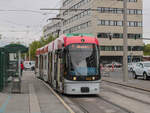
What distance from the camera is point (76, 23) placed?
78.4 metres

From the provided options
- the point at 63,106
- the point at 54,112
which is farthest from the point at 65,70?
the point at 54,112

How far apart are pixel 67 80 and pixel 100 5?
59755mm

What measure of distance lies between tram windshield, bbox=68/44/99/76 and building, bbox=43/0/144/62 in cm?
5705

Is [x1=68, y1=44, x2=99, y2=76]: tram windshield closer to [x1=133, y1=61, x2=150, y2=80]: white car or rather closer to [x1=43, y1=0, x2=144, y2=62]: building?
[x1=133, y1=61, x2=150, y2=80]: white car

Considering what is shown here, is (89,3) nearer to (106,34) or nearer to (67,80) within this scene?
(106,34)

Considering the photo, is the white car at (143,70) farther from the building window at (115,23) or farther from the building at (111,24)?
the building window at (115,23)

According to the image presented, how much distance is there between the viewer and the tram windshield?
46.3ft

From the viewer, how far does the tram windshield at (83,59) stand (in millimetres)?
14109

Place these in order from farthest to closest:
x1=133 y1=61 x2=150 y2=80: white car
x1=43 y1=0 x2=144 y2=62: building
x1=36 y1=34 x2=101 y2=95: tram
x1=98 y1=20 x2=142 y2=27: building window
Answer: x1=98 y1=20 x2=142 y2=27: building window → x1=43 y1=0 x2=144 y2=62: building → x1=133 y1=61 x2=150 y2=80: white car → x1=36 y1=34 x2=101 y2=95: tram

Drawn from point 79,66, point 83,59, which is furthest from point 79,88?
point 83,59

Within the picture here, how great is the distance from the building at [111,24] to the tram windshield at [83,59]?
5705cm

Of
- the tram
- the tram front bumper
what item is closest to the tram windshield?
the tram

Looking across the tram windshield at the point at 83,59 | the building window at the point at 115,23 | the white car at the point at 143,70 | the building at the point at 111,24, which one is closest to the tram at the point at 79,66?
the tram windshield at the point at 83,59

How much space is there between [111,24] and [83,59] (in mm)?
61483
